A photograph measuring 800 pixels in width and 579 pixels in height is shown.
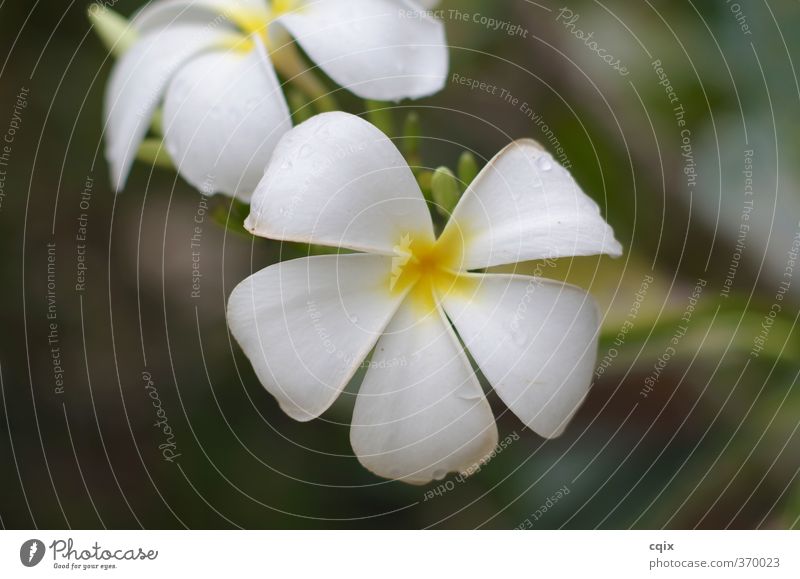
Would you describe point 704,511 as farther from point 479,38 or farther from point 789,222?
point 479,38

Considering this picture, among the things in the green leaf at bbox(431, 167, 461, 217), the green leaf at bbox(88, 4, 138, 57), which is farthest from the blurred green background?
the green leaf at bbox(431, 167, 461, 217)

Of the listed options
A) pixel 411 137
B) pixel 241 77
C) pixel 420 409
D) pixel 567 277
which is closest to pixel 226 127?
pixel 241 77

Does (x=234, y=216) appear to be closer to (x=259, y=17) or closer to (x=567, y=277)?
(x=259, y=17)

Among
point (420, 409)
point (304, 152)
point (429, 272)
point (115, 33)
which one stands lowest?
point (420, 409)

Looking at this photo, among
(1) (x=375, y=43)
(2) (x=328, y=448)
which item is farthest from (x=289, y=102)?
(2) (x=328, y=448)

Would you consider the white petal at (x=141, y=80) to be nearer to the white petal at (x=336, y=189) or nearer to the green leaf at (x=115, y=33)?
the green leaf at (x=115, y=33)

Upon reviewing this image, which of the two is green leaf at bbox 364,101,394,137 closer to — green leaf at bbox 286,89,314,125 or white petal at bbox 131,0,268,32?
green leaf at bbox 286,89,314,125

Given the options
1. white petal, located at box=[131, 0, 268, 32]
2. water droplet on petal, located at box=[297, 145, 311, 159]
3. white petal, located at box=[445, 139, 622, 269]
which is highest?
white petal, located at box=[131, 0, 268, 32]
